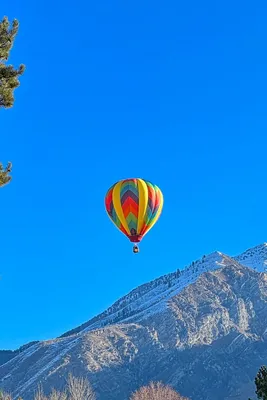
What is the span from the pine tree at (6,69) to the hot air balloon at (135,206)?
2737 centimetres

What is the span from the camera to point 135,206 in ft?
162

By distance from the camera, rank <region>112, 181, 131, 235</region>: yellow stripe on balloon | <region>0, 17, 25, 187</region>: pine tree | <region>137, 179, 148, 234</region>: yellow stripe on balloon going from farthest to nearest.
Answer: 1. <region>112, 181, 131, 235</region>: yellow stripe on balloon
2. <region>137, 179, 148, 234</region>: yellow stripe on balloon
3. <region>0, 17, 25, 187</region>: pine tree

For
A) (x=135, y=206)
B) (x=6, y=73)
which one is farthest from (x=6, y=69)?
(x=135, y=206)

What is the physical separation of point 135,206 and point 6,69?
90.3 feet

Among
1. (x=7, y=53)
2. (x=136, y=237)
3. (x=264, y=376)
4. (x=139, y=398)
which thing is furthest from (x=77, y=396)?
(x=7, y=53)

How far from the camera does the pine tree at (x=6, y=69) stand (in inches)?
875

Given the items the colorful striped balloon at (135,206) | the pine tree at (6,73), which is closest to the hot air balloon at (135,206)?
the colorful striped balloon at (135,206)

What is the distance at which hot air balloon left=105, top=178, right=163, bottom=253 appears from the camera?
49375 mm

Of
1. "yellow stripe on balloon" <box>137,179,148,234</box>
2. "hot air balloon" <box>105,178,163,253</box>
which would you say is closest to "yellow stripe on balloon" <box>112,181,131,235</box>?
"hot air balloon" <box>105,178,163,253</box>

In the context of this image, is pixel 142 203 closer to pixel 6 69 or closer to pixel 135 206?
pixel 135 206

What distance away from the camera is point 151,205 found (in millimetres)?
49750

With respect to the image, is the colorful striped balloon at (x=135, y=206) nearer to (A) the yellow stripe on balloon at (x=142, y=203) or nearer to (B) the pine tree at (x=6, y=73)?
(A) the yellow stripe on balloon at (x=142, y=203)

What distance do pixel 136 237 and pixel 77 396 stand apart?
89303 millimetres

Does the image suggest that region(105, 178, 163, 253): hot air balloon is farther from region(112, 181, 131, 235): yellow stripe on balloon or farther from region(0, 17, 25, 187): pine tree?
region(0, 17, 25, 187): pine tree
